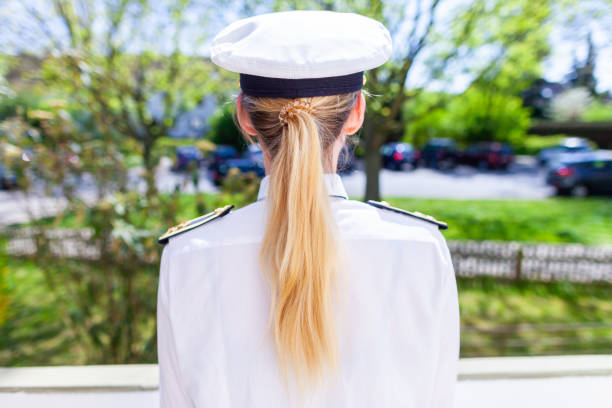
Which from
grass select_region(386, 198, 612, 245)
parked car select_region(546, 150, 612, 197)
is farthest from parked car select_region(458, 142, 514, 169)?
grass select_region(386, 198, 612, 245)

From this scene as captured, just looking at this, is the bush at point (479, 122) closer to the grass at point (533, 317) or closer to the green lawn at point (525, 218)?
the green lawn at point (525, 218)

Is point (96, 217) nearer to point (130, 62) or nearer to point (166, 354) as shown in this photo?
point (166, 354)

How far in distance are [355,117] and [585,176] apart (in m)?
16.7

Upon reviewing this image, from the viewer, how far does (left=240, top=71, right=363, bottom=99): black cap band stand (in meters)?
0.85

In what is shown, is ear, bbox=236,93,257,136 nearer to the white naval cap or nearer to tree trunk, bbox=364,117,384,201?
the white naval cap

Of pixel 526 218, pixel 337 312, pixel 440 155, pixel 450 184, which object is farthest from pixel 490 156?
pixel 337 312

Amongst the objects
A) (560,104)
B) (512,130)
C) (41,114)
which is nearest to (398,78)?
(41,114)

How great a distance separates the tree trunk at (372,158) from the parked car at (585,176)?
10738 mm

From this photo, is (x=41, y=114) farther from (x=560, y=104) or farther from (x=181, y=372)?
(x=560, y=104)

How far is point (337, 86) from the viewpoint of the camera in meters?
0.88

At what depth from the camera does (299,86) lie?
848 millimetres

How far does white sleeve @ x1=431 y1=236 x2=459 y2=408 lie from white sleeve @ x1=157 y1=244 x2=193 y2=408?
577mm

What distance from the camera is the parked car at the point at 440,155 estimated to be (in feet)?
73.6

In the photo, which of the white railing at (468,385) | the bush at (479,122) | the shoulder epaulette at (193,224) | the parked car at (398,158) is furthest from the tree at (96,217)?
the bush at (479,122)
